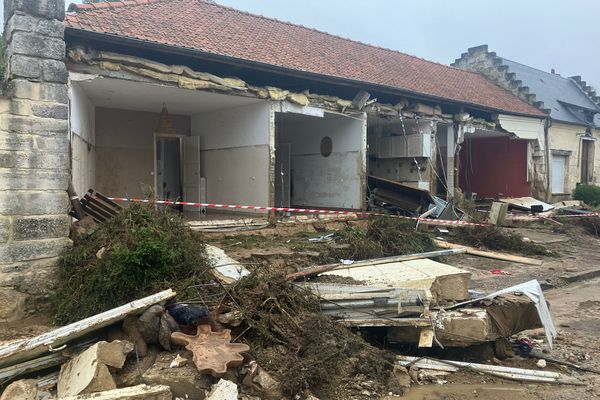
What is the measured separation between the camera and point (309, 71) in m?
10.7

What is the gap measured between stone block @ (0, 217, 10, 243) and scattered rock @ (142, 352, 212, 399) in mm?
3111

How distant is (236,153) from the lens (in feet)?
38.5

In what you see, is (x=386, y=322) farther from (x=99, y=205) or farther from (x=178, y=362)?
(x=99, y=205)

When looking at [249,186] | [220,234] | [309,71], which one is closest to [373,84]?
[309,71]

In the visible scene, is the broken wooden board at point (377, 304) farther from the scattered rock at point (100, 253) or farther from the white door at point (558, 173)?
the white door at point (558, 173)

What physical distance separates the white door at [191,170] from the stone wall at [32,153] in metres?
6.61

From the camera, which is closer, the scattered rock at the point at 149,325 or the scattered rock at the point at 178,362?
the scattered rock at the point at 178,362

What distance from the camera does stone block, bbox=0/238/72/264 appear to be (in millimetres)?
5861

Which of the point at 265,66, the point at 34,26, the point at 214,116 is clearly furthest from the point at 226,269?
the point at 214,116

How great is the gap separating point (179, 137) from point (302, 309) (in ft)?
31.2

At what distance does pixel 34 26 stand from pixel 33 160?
1733 millimetres

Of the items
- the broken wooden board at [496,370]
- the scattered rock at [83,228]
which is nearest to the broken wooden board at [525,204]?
the broken wooden board at [496,370]

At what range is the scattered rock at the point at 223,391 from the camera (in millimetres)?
3725

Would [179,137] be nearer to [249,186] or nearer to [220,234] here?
[249,186]
